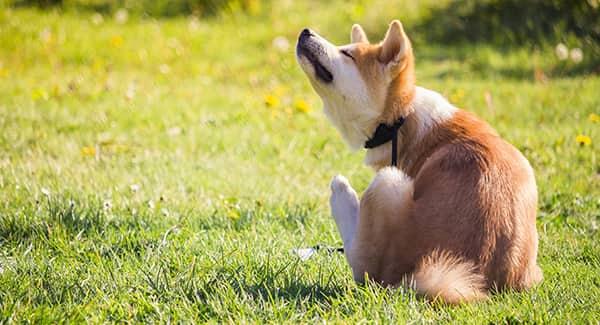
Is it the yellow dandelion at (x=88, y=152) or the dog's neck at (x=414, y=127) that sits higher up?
the dog's neck at (x=414, y=127)

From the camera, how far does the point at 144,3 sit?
11.1 metres

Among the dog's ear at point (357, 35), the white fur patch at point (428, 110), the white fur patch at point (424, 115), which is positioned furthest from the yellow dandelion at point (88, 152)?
the white fur patch at point (428, 110)

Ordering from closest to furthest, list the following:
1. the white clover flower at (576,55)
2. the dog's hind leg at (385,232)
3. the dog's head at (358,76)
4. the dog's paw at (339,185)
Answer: the dog's hind leg at (385,232) < the dog's paw at (339,185) < the dog's head at (358,76) < the white clover flower at (576,55)

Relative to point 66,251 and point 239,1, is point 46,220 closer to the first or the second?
point 66,251

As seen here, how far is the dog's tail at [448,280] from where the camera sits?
2.96 metres

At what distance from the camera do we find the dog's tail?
296 cm

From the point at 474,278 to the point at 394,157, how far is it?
98cm

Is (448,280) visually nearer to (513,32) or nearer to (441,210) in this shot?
(441,210)

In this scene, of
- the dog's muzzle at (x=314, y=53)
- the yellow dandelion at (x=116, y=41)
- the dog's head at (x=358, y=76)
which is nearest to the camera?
the dog's head at (x=358, y=76)

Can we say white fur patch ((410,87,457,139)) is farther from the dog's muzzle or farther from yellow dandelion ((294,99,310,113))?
yellow dandelion ((294,99,310,113))

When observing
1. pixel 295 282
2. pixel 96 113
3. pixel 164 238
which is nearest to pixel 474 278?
pixel 295 282

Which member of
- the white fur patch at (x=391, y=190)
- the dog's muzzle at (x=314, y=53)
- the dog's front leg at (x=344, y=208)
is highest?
the dog's muzzle at (x=314, y=53)

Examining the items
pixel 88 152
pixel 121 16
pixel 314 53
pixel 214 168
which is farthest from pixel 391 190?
pixel 121 16

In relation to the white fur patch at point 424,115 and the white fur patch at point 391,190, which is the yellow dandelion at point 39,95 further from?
the white fur patch at point 391,190
